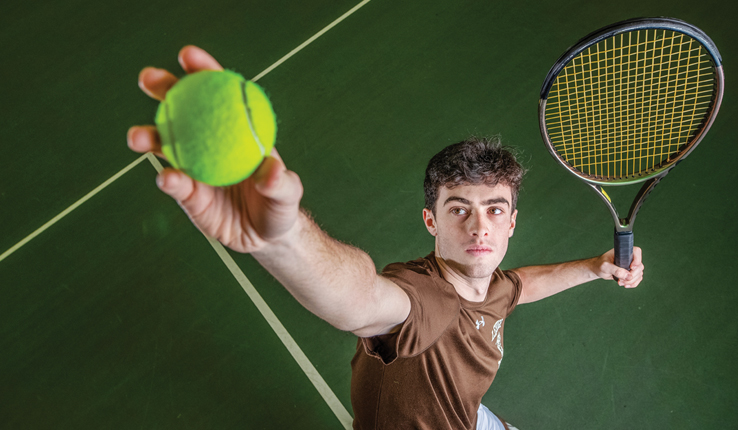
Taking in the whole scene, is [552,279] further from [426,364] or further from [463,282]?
[426,364]

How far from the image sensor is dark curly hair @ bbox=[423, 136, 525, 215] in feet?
7.02

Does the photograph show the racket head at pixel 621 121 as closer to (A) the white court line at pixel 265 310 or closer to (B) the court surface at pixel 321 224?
(B) the court surface at pixel 321 224

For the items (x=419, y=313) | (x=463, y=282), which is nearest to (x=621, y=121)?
(x=463, y=282)

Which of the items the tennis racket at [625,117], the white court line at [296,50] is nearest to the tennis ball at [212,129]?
the tennis racket at [625,117]

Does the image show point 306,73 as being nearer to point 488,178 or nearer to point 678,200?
point 488,178

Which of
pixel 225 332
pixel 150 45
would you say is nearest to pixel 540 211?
pixel 225 332

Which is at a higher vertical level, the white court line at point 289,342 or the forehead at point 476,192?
the forehead at point 476,192

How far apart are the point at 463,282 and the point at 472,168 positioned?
0.59 metres

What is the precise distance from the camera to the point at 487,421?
260 cm

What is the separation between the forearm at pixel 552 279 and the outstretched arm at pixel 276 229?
5.18 ft

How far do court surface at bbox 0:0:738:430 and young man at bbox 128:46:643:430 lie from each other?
79 cm

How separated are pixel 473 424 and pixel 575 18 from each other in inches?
129

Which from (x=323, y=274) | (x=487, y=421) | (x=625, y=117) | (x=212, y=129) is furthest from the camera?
(x=625, y=117)

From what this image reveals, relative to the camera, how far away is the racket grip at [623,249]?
7.61 ft
